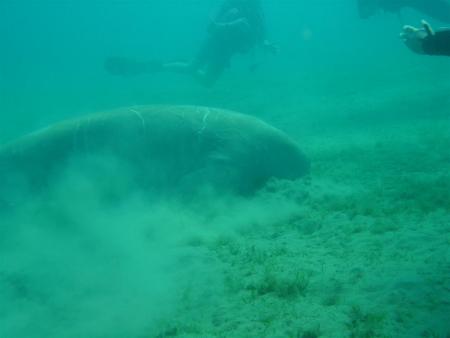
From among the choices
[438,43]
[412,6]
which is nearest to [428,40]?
[438,43]

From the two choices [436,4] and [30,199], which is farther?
[436,4]

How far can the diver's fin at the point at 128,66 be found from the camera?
27.3 meters

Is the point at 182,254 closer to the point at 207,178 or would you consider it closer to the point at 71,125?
the point at 207,178

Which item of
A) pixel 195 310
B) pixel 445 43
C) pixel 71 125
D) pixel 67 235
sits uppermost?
pixel 445 43

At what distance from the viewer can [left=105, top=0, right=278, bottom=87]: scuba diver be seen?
844 inches

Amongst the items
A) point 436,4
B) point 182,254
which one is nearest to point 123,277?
point 182,254

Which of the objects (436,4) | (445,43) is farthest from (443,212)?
(436,4)

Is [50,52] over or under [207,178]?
under

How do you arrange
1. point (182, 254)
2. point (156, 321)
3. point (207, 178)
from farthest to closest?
point (207, 178)
point (182, 254)
point (156, 321)

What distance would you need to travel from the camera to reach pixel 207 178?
8.82 meters

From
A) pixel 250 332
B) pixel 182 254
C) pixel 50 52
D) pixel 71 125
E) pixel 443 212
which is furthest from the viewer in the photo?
pixel 50 52

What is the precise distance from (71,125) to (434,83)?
21.4 meters

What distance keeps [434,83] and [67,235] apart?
22672mm

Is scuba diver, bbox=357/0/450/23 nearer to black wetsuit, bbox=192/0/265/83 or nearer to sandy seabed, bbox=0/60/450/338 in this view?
black wetsuit, bbox=192/0/265/83
